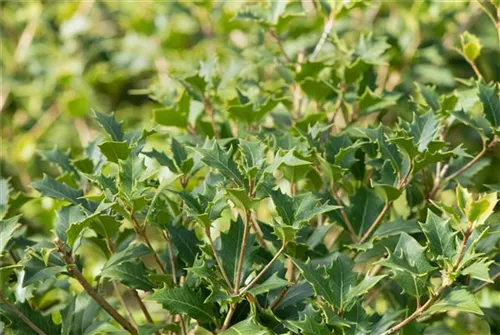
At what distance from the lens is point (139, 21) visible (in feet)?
9.30

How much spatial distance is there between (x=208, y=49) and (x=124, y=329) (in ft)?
5.50

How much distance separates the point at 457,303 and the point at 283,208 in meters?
0.29

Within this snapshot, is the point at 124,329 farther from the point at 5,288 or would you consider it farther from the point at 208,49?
the point at 208,49

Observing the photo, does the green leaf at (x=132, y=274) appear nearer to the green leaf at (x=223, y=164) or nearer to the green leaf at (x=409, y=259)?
the green leaf at (x=223, y=164)

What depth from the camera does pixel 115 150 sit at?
50.5 inches

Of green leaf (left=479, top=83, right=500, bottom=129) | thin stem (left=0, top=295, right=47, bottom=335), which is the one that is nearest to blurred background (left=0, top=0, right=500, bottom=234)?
green leaf (left=479, top=83, right=500, bottom=129)

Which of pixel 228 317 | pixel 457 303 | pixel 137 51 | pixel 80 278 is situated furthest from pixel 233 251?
pixel 137 51

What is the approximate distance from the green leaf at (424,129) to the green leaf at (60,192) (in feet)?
1.93

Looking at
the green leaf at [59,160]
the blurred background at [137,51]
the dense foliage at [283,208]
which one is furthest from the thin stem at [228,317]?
the blurred background at [137,51]

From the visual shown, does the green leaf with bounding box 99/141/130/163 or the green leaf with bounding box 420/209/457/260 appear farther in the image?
the green leaf with bounding box 99/141/130/163

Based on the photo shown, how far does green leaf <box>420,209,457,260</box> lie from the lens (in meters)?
1.15

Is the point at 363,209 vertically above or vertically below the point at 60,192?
below

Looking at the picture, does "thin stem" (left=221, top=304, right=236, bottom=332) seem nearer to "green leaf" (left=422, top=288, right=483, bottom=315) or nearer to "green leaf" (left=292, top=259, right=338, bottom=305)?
"green leaf" (left=292, top=259, right=338, bottom=305)

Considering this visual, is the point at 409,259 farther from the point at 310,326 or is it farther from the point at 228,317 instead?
the point at 228,317
